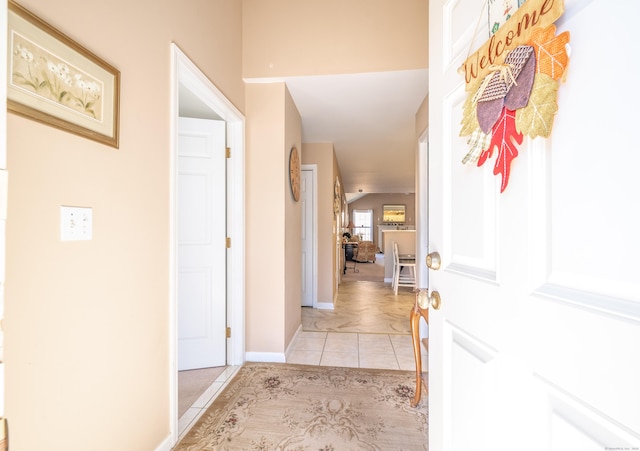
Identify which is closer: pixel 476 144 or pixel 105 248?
pixel 476 144

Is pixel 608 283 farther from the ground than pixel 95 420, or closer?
farther from the ground

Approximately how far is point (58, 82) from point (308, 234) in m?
3.41

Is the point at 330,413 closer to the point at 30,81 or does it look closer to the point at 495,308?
the point at 495,308

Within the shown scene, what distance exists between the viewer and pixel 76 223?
3.15 feet

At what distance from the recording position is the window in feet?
42.4

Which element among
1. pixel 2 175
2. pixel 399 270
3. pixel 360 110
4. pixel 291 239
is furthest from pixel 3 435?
pixel 399 270

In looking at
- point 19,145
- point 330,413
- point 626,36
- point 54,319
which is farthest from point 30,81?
point 330,413

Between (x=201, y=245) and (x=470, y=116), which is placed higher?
(x=470, y=116)

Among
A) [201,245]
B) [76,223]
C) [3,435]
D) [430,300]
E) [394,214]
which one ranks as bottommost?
[3,435]

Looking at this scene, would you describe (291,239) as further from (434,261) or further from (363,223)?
(363,223)

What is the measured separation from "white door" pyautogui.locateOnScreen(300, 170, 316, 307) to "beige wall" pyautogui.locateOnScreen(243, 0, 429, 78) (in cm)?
191

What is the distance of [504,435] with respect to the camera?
63 cm

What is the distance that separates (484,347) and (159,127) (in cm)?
160

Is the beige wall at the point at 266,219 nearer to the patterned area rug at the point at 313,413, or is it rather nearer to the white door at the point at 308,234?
the patterned area rug at the point at 313,413
